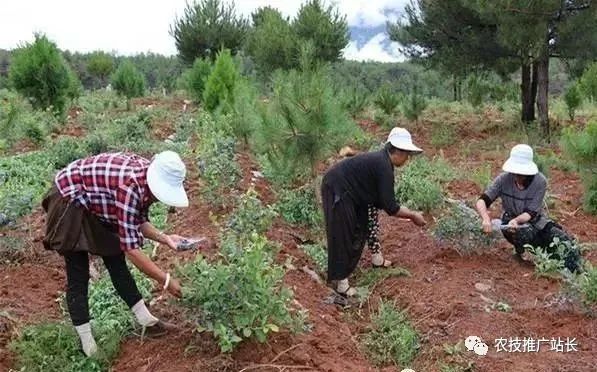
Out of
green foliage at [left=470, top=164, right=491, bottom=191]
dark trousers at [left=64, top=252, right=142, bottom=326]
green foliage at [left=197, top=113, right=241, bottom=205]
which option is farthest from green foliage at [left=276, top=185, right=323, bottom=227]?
dark trousers at [left=64, top=252, right=142, bottom=326]

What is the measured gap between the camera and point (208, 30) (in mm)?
16578

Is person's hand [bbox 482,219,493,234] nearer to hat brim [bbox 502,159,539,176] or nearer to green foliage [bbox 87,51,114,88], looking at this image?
hat brim [bbox 502,159,539,176]

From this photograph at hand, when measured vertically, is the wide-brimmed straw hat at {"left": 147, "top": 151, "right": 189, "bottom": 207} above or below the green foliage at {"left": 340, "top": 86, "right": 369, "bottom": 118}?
above

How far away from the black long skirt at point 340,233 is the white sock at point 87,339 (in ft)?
5.65

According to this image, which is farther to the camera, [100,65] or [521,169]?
[100,65]

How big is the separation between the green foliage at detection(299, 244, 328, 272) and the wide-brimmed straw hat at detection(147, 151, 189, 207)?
1998mm

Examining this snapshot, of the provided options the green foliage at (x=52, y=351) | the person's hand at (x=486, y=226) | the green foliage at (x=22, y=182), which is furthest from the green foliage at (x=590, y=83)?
the green foliage at (x=52, y=351)

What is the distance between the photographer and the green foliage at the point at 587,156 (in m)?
6.01

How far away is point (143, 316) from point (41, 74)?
8.86m

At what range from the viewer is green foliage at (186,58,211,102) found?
1367cm

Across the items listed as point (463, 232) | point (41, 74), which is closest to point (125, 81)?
point (41, 74)

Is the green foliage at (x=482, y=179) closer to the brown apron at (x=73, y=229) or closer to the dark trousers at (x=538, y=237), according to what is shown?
the dark trousers at (x=538, y=237)

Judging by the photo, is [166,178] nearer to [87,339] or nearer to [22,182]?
[87,339]

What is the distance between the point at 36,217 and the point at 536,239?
4031mm
